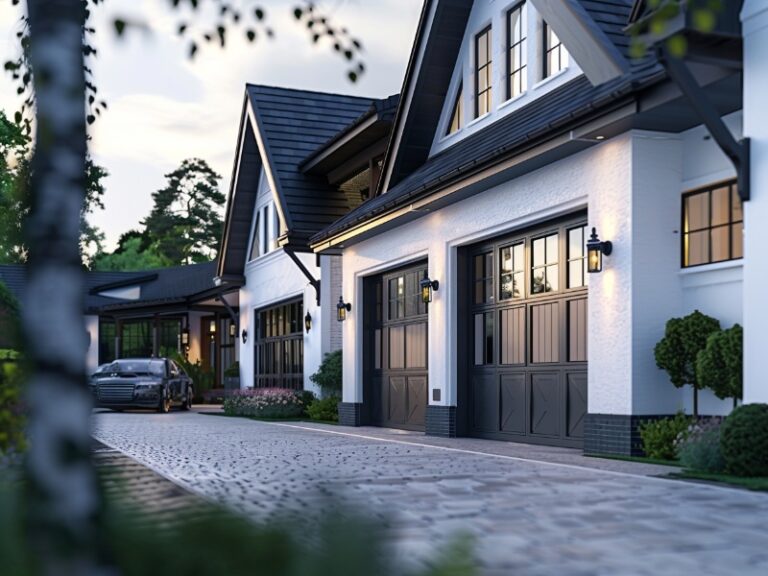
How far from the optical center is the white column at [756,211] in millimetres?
9547

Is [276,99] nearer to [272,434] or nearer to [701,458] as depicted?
[272,434]

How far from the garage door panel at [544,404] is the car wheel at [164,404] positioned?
47.1 feet

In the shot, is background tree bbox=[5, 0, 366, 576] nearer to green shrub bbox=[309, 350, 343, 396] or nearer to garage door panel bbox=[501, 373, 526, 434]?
garage door panel bbox=[501, 373, 526, 434]

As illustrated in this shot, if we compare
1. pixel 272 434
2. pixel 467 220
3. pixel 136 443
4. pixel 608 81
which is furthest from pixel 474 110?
pixel 136 443

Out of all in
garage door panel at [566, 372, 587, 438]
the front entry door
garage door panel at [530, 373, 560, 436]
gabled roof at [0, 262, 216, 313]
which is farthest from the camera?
gabled roof at [0, 262, 216, 313]

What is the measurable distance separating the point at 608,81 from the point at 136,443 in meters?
7.75

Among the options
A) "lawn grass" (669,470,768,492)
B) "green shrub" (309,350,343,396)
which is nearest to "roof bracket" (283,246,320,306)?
"green shrub" (309,350,343,396)

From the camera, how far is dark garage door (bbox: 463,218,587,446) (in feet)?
42.8

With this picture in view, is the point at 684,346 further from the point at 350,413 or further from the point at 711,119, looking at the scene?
the point at 350,413

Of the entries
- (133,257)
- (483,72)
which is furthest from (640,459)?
(133,257)

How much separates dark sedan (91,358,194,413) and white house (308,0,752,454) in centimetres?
783

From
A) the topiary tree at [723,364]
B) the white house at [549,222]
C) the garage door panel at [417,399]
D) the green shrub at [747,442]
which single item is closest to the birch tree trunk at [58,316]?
the green shrub at [747,442]

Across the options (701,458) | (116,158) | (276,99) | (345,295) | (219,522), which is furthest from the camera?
(276,99)

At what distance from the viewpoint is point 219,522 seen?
2760 millimetres
